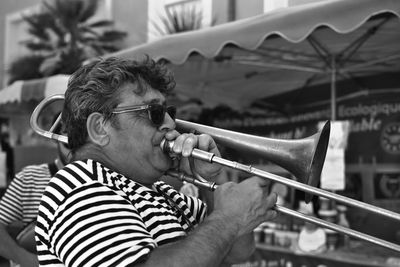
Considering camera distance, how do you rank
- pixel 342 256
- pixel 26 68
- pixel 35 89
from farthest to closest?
pixel 26 68 < pixel 35 89 < pixel 342 256

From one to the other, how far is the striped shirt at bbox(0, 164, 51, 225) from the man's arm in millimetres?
130

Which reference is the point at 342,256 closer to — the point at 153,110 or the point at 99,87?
the point at 153,110

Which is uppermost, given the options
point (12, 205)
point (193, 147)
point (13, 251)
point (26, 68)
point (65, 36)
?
point (65, 36)

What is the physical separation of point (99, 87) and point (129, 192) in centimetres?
32

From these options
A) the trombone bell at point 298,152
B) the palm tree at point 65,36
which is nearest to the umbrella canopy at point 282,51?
the trombone bell at point 298,152

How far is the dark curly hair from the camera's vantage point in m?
1.39

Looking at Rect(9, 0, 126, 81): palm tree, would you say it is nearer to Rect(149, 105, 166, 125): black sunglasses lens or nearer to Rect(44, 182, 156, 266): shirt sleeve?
Rect(149, 105, 166, 125): black sunglasses lens

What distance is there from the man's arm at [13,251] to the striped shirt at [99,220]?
1.04 metres

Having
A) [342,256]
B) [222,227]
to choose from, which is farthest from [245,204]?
[342,256]

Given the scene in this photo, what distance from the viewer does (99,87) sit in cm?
138

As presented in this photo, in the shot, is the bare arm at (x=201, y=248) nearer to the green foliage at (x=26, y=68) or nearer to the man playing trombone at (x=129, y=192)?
the man playing trombone at (x=129, y=192)

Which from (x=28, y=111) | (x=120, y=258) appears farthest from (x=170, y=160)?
(x=28, y=111)

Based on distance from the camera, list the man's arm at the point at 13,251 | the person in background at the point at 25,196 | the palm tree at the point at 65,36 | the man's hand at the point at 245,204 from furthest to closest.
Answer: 1. the palm tree at the point at 65,36
2. the person in background at the point at 25,196
3. the man's arm at the point at 13,251
4. the man's hand at the point at 245,204

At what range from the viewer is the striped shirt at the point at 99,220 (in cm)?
110
